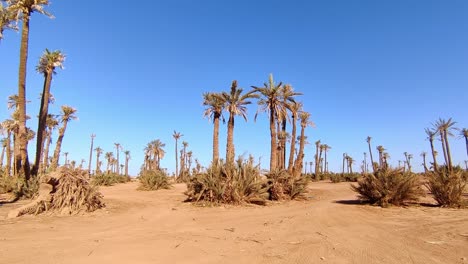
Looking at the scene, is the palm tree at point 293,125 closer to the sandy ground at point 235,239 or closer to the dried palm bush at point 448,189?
the dried palm bush at point 448,189

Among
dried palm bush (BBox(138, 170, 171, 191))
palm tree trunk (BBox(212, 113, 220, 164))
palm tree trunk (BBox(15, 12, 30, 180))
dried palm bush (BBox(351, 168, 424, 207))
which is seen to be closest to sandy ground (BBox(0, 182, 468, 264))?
dried palm bush (BBox(351, 168, 424, 207))

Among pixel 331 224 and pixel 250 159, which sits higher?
pixel 250 159

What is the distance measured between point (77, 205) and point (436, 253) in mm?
10535

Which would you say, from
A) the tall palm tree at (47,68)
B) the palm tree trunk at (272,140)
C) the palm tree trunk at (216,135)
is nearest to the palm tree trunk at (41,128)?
the tall palm tree at (47,68)

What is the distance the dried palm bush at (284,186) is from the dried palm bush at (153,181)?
43.3 feet

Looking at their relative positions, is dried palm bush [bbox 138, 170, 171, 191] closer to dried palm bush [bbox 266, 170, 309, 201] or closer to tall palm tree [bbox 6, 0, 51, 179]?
tall palm tree [bbox 6, 0, 51, 179]

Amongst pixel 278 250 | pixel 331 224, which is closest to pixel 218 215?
pixel 331 224

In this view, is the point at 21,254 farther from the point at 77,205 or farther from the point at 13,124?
the point at 13,124

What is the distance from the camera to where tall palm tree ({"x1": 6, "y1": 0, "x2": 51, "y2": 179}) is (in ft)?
62.8

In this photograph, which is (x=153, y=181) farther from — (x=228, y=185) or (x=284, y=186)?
(x=228, y=185)

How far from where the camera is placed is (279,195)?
17188mm

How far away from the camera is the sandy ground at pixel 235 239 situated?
5.13 metres

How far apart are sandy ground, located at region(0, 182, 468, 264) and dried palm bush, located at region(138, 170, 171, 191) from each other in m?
16.4

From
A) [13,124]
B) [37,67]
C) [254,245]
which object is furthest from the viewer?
[13,124]
